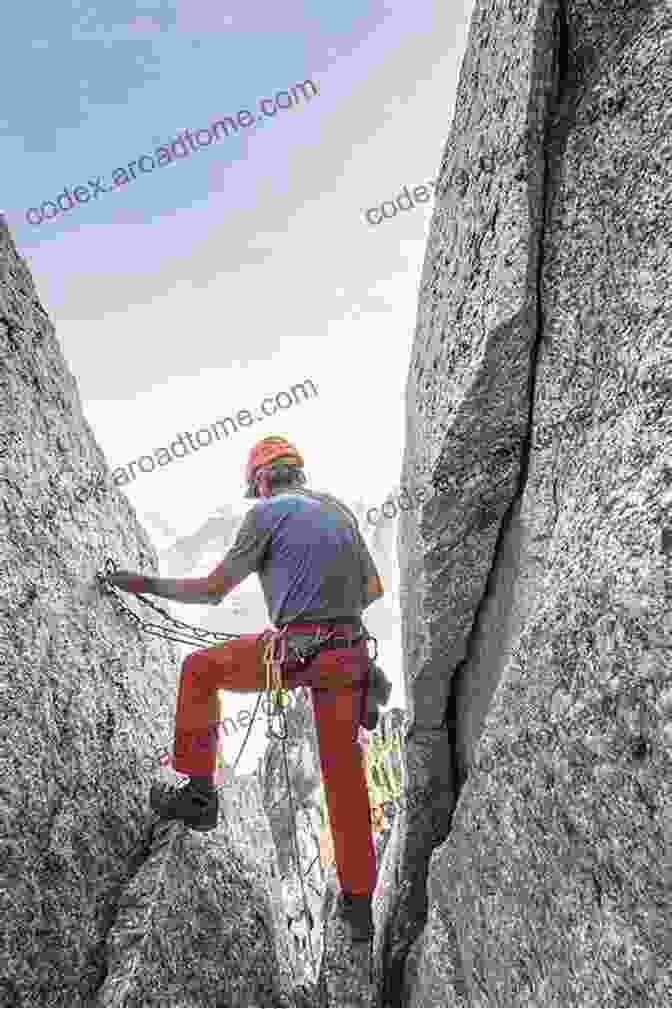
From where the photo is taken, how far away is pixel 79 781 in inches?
224

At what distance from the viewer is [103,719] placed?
6223 mm

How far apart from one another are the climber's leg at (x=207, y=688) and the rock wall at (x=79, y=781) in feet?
2.93

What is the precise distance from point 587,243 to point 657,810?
10.3 ft

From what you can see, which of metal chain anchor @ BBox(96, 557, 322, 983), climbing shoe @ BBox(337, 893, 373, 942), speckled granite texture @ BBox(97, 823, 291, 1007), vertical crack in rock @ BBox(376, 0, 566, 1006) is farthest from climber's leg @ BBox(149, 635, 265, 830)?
vertical crack in rock @ BBox(376, 0, 566, 1006)

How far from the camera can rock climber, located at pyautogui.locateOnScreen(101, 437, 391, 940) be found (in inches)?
236

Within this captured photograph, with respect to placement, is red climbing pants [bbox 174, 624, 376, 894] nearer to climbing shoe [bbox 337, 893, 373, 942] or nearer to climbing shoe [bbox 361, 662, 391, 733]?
climbing shoe [bbox 337, 893, 373, 942]

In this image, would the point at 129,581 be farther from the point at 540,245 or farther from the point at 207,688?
the point at 540,245

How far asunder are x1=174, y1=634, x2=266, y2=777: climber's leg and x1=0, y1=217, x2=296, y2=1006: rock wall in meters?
0.89

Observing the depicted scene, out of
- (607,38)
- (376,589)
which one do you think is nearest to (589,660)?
(607,38)

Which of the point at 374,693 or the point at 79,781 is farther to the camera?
the point at 374,693

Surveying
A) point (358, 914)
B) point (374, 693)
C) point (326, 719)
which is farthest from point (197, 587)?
point (358, 914)

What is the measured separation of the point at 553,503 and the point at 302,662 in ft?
9.61

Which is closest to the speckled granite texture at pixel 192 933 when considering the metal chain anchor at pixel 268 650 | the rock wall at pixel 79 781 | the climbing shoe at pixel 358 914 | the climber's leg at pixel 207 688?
the rock wall at pixel 79 781

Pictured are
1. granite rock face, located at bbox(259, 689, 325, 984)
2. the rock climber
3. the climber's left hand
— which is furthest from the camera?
granite rock face, located at bbox(259, 689, 325, 984)
